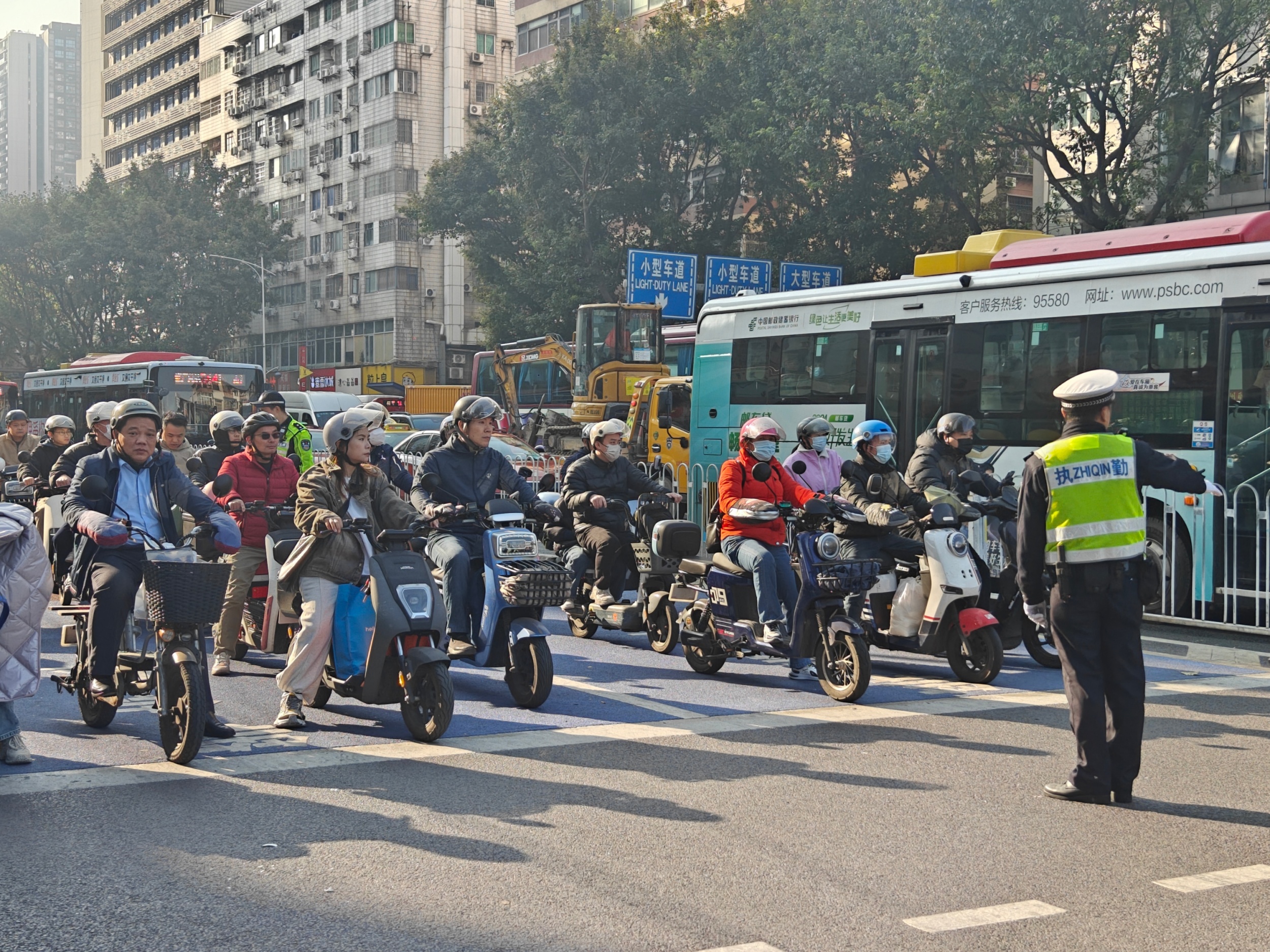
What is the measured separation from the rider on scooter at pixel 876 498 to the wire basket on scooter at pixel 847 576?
389 mm

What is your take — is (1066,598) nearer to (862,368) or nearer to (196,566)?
(196,566)

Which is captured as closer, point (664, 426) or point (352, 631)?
point (352, 631)

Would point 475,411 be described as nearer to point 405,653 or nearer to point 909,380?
point 405,653

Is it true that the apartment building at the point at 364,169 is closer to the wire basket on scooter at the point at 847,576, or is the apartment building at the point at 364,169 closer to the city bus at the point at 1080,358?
the city bus at the point at 1080,358

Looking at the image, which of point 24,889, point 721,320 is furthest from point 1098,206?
point 24,889

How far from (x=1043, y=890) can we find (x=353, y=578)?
13.1 ft

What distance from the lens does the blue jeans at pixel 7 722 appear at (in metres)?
6.67

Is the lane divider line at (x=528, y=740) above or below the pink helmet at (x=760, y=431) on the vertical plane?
below

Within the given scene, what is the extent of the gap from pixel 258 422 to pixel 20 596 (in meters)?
3.52

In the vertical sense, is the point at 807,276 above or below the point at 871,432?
above

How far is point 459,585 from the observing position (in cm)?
878

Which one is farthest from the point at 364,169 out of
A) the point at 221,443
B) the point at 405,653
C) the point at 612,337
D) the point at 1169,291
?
the point at 405,653

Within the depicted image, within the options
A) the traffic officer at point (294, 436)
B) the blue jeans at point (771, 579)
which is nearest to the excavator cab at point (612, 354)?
the traffic officer at point (294, 436)

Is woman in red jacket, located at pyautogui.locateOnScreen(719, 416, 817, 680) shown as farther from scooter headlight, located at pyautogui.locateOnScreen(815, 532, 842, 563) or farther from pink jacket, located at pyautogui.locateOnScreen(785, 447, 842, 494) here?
pink jacket, located at pyautogui.locateOnScreen(785, 447, 842, 494)
